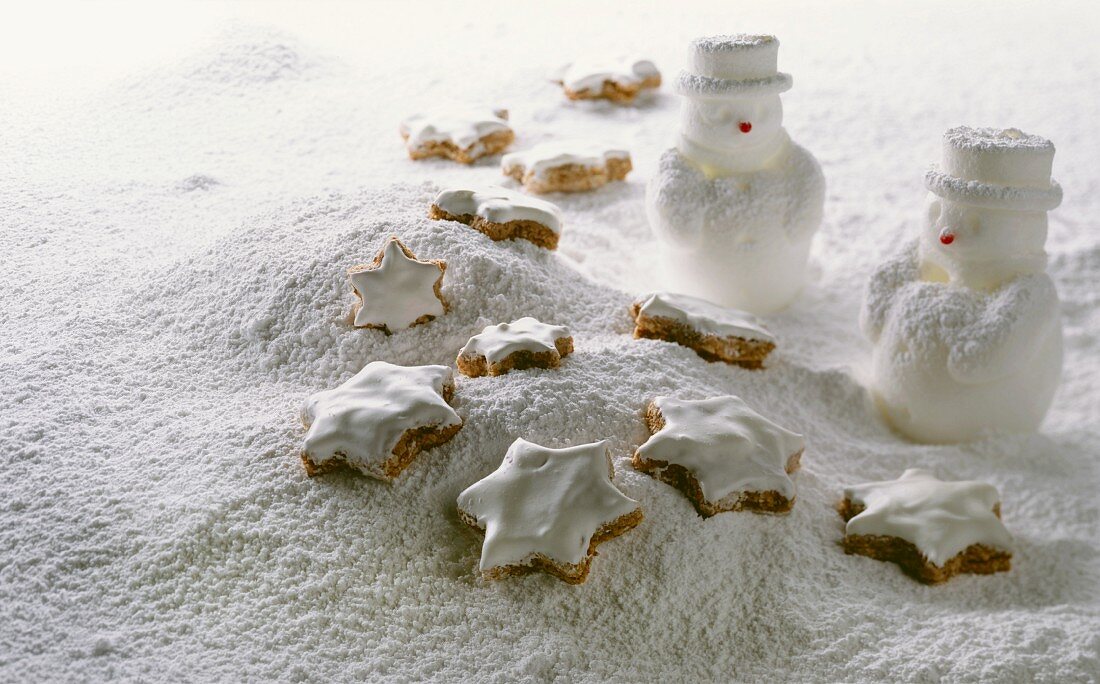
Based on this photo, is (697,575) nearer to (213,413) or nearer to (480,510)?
(480,510)

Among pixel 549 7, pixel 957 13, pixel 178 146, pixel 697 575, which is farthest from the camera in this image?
pixel 549 7

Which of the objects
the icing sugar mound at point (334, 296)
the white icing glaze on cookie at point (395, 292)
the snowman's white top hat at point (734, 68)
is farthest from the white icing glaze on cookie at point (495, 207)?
the snowman's white top hat at point (734, 68)

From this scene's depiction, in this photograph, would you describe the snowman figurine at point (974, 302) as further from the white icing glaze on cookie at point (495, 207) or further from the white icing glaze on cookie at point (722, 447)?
the white icing glaze on cookie at point (495, 207)

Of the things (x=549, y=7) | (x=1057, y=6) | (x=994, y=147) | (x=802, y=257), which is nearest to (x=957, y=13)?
(x=1057, y=6)

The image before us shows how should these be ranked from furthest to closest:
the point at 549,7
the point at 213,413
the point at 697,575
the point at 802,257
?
1. the point at 549,7
2. the point at 802,257
3. the point at 213,413
4. the point at 697,575

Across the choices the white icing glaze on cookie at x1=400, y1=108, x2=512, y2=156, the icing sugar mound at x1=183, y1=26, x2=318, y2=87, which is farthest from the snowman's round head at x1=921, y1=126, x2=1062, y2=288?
the icing sugar mound at x1=183, y1=26, x2=318, y2=87

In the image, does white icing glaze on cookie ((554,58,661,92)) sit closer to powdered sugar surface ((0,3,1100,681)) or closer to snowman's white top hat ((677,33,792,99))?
powdered sugar surface ((0,3,1100,681))

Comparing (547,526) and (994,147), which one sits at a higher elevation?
(994,147)
